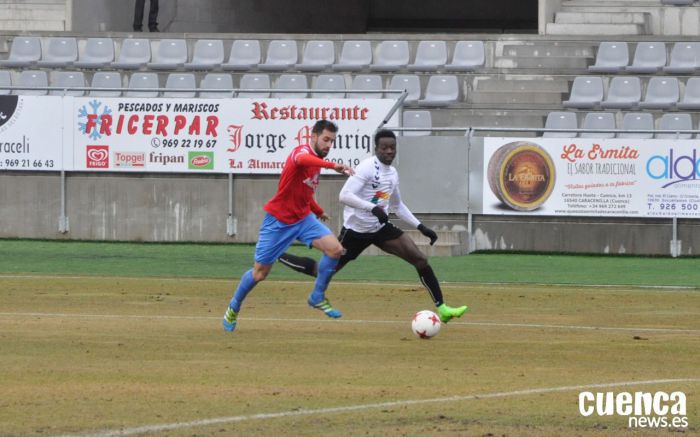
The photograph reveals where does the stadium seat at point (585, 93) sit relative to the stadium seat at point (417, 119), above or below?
above

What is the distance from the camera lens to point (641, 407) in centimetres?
966

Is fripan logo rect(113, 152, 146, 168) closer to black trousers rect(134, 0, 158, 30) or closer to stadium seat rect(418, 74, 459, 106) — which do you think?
stadium seat rect(418, 74, 459, 106)

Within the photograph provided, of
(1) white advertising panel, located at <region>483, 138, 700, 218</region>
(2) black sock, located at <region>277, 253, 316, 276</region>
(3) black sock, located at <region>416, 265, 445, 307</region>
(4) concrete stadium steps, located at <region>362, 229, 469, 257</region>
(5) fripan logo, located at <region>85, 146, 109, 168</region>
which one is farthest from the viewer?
(5) fripan logo, located at <region>85, 146, 109, 168</region>

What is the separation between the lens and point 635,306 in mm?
17562

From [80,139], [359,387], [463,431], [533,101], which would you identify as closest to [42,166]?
[80,139]

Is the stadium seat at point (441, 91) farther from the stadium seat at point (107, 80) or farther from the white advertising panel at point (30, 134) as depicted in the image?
the white advertising panel at point (30, 134)

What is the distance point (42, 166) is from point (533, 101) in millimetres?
10285

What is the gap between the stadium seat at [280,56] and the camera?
33000mm

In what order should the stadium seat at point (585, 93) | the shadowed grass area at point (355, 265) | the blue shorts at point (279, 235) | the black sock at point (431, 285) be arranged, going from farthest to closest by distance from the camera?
1. the stadium seat at point (585, 93)
2. the shadowed grass area at point (355, 265)
3. the black sock at point (431, 285)
4. the blue shorts at point (279, 235)

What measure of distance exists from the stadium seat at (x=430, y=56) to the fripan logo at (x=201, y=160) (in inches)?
252

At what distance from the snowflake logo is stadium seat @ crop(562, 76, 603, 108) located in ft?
31.0

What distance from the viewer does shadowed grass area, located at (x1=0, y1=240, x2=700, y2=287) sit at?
2211cm

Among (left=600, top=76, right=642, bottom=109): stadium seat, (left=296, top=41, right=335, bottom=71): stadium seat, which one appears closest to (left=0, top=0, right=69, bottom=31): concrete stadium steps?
(left=296, top=41, right=335, bottom=71): stadium seat

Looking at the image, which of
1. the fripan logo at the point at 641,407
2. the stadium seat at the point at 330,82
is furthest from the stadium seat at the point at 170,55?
the fripan logo at the point at 641,407
